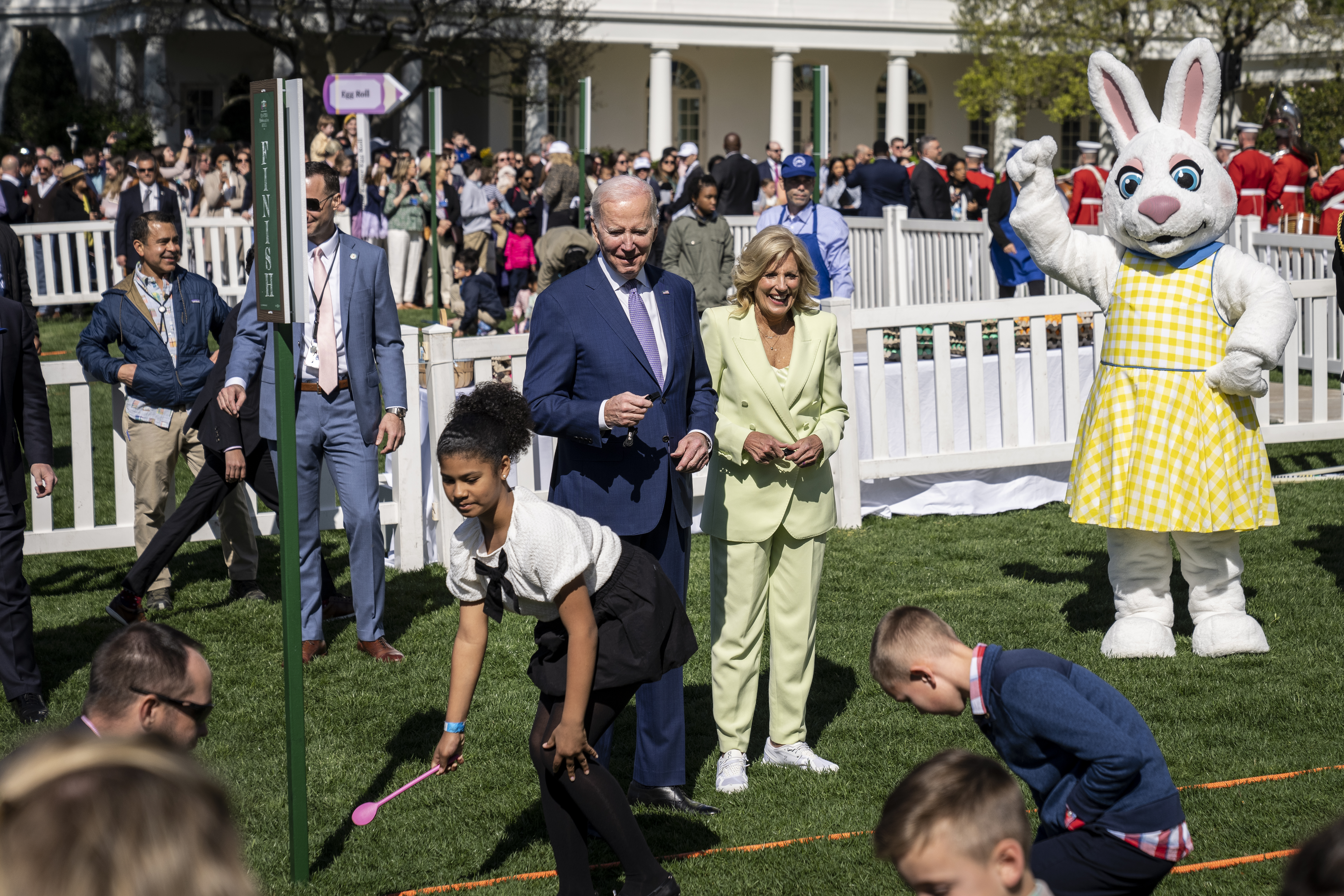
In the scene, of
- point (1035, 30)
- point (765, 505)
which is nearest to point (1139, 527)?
point (765, 505)

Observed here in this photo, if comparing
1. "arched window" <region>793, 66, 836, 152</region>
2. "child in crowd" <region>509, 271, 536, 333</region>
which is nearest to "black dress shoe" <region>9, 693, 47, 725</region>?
"child in crowd" <region>509, 271, 536, 333</region>

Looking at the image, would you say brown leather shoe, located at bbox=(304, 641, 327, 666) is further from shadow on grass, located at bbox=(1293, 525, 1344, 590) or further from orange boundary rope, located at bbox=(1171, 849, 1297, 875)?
shadow on grass, located at bbox=(1293, 525, 1344, 590)

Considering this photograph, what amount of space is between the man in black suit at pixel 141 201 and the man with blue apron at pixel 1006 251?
26.5ft

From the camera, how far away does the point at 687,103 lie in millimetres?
44406

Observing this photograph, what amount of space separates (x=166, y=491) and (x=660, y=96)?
34.9 m

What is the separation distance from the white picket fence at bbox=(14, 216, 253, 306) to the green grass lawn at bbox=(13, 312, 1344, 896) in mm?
8288

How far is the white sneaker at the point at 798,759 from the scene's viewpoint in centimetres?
490

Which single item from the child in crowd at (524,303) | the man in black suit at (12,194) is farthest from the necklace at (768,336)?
the man in black suit at (12,194)

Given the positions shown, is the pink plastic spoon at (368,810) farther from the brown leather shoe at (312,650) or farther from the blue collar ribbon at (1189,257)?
the blue collar ribbon at (1189,257)

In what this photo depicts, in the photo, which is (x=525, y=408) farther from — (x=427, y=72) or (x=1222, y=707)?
(x=427, y=72)

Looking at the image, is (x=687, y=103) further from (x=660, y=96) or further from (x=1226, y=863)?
(x=1226, y=863)

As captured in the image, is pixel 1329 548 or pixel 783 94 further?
pixel 783 94

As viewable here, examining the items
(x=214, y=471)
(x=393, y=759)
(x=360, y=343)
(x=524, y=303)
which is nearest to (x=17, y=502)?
(x=214, y=471)

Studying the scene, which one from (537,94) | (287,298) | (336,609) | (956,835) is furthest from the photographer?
(537,94)
